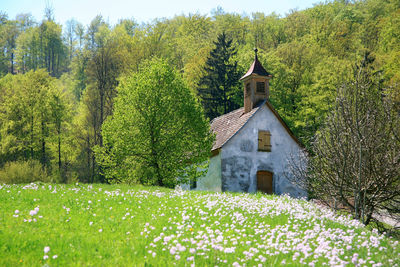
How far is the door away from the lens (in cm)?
2580

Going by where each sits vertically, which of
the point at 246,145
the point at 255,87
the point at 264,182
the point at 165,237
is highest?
the point at 255,87

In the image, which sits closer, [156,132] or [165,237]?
[165,237]

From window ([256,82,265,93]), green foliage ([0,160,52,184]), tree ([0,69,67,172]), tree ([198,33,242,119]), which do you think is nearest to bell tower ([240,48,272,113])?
window ([256,82,265,93])

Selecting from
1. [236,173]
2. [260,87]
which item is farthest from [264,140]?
[260,87]

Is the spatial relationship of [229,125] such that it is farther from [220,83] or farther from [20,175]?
[20,175]

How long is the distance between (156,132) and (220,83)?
22.7m

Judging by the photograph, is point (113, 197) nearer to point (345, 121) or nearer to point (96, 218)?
point (96, 218)

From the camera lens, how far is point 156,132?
2345 centimetres

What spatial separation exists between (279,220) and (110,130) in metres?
16.7

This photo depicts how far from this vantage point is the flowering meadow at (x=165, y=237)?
602cm

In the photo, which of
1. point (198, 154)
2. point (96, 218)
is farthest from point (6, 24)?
point (96, 218)

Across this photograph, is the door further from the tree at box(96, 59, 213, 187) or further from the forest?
the forest

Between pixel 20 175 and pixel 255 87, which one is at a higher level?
pixel 255 87

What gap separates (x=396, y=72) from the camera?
33.6 meters
